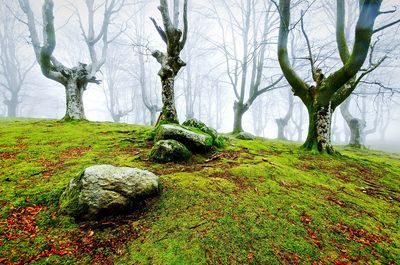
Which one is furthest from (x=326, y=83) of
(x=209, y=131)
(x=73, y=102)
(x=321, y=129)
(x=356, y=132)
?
(x=73, y=102)

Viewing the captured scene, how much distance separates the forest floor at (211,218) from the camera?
63.0 inches

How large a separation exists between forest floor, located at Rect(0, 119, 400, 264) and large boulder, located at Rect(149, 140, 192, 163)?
0.20 metres

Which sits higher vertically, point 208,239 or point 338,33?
point 338,33

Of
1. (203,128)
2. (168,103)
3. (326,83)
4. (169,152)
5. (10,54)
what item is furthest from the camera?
(10,54)

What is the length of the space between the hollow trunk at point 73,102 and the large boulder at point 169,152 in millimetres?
5461

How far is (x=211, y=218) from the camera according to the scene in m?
2.03

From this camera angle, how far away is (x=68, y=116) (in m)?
7.31

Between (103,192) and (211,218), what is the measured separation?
1115 millimetres

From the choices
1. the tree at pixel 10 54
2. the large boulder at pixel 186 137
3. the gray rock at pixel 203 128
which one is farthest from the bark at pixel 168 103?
the tree at pixel 10 54

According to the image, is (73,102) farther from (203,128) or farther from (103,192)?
(103,192)

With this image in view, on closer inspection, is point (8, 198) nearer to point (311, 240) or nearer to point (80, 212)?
point (80, 212)

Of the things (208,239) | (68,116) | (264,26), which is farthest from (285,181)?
(264,26)

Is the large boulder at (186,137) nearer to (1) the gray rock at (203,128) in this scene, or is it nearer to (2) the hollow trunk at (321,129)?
(1) the gray rock at (203,128)

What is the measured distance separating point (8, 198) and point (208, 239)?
86.5 inches
